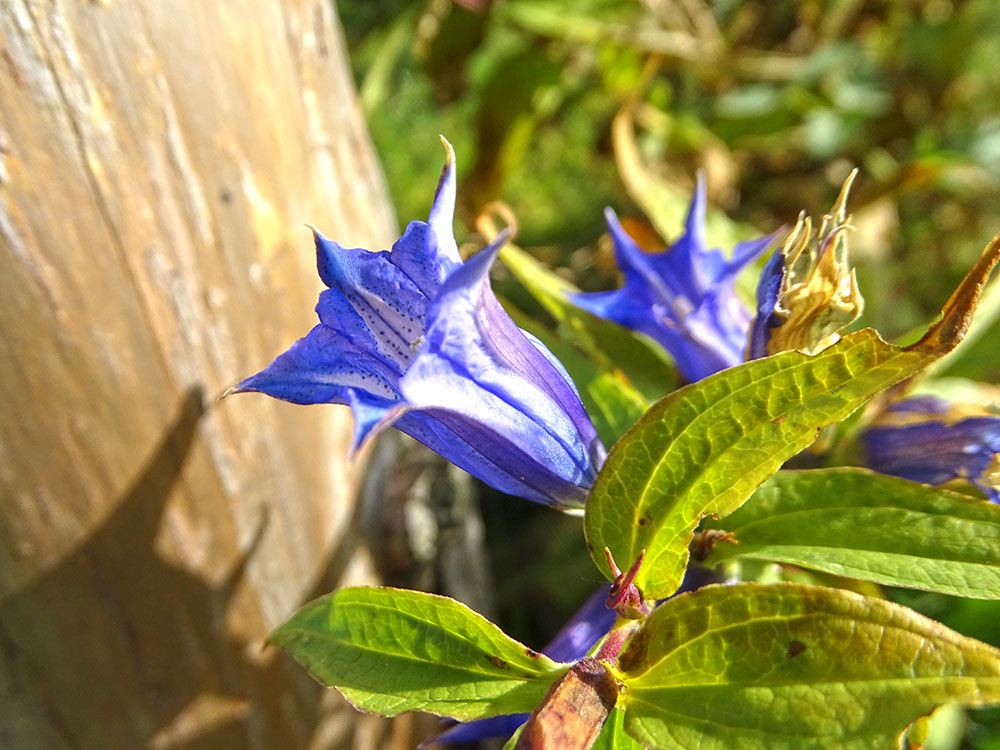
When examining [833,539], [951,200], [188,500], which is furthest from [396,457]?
[951,200]

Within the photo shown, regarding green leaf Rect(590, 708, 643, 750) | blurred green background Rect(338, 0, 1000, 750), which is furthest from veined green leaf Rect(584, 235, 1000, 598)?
blurred green background Rect(338, 0, 1000, 750)

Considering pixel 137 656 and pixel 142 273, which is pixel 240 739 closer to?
pixel 137 656

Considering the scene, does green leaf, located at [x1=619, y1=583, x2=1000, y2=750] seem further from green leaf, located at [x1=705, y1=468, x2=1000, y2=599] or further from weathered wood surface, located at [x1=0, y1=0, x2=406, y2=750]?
weathered wood surface, located at [x1=0, y1=0, x2=406, y2=750]

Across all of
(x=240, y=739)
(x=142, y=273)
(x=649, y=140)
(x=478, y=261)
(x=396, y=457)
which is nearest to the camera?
(x=478, y=261)

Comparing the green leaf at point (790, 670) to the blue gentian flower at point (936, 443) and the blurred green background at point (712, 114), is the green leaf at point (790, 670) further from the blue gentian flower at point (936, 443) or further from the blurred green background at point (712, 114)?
the blurred green background at point (712, 114)

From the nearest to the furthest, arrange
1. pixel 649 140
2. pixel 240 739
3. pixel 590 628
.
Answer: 1. pixel 590 628
2. pixel 240 739
3. pixel 649 140

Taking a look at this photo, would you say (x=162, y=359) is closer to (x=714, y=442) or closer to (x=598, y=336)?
(x=598, y=336)
